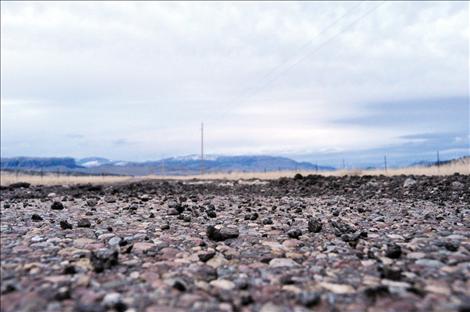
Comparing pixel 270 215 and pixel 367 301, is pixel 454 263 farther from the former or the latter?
pixel 270 215

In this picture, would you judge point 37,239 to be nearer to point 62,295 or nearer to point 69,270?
point 69,270

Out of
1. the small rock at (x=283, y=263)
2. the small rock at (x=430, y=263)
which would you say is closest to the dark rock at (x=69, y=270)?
the small rock at (x=283, y=263)

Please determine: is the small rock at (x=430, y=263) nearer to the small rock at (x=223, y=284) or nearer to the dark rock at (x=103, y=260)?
the small rock at (x=223, y=284)

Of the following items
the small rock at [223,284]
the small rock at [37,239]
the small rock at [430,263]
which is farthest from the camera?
the small rock at [37,239]

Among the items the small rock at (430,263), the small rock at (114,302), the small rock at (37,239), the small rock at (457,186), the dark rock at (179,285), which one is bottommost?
the small rock at (114,302)

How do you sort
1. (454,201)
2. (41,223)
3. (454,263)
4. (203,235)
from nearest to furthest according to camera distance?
(454,263) < (203,235) < (41,223) < (454,201)

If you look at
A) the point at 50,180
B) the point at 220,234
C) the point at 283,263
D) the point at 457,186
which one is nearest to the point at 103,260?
the point at 283,263

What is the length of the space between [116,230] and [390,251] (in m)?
3.42

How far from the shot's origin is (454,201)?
29.5 ft

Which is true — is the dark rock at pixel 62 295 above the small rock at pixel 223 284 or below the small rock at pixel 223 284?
above

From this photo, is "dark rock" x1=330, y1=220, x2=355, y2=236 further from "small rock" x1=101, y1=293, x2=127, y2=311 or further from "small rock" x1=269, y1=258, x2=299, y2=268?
"small rock" x1=101, y1=293, x2=127, y2=311

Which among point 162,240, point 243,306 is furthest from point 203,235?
point 243,306

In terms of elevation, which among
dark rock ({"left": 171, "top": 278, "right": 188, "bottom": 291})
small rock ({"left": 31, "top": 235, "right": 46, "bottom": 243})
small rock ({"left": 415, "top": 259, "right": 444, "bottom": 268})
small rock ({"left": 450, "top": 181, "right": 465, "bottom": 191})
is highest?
small rock ({"left": 450, "top": 181, "right": 465, "bottom": 191})

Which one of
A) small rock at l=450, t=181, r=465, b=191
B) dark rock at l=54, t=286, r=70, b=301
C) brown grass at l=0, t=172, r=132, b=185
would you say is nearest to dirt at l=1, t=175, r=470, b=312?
dark rock at l=54, t=286, r=70, b=301
